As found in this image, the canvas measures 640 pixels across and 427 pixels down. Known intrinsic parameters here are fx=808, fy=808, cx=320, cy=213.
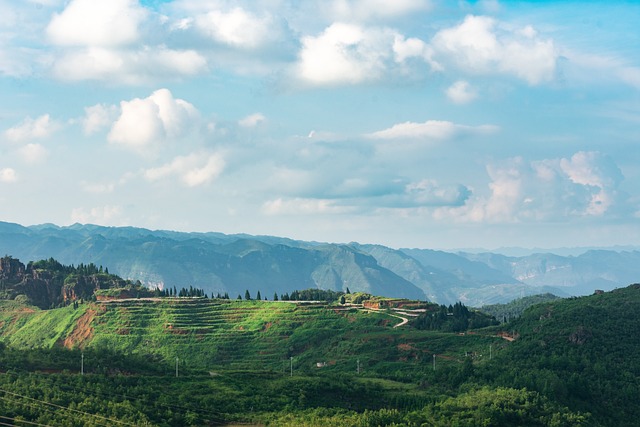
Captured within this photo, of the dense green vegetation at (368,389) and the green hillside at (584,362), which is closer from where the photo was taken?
the dense green vegetation at (368,389)

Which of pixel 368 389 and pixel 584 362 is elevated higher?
pixel 584 362

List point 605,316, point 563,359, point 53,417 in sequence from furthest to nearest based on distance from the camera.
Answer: point 605,316
point 563,359
point 53,417

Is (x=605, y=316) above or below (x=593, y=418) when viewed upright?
above

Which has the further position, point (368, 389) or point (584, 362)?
point (584, 362)

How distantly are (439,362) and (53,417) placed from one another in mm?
101782

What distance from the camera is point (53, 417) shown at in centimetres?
10325

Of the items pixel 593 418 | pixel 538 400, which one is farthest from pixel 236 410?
pixel 593 418

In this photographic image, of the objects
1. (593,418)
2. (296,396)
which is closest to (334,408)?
(296,396)

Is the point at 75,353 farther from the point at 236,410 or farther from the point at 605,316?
the point at 605,316

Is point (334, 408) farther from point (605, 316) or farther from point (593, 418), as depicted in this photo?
point (605, 316)

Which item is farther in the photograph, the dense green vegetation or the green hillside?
the green hillside

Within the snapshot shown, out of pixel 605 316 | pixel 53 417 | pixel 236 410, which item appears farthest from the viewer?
pixel 605 316

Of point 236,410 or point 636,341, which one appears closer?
point 236,410

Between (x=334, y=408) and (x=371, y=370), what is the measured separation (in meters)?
58.3
